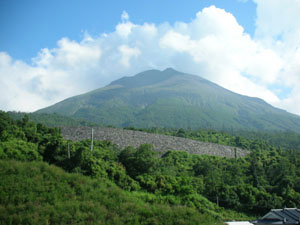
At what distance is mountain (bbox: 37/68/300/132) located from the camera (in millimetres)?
111375

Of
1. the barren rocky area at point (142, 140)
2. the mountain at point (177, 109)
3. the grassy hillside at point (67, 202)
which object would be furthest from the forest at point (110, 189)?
the mountain at point (177, 109)

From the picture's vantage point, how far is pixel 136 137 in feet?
114

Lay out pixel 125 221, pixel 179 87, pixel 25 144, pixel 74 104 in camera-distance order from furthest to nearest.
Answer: pixel 179 87, pixel 74 104, pixel 25 144, pixel 125 221

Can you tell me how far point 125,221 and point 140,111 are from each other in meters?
114

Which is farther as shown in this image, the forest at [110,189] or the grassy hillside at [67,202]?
the forest at [110,189]

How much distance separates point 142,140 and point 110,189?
1980 centimetres

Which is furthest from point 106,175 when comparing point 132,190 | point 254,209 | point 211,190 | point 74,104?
point 74,104

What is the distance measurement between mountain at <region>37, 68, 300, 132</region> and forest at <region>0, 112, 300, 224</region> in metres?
74.9

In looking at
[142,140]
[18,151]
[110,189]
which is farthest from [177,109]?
[110,189]

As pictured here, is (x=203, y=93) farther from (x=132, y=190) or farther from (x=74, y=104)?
(x=132, y=190)

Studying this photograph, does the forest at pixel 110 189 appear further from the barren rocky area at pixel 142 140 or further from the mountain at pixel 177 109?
the mountain at pixel 177 109

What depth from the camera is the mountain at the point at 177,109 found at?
111375 mm

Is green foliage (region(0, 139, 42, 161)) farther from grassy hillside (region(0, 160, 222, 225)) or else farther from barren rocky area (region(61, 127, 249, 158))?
barren rocky area (region(61, 127, 249, 158))

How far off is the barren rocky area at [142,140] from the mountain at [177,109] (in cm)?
5966
